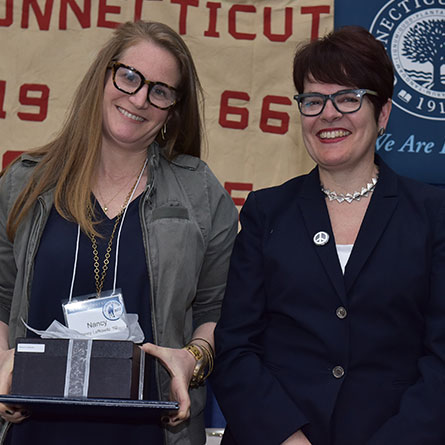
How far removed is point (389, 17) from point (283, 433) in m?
2.02

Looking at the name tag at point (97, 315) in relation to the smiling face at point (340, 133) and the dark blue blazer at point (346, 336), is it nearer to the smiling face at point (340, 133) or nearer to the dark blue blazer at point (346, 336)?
the dark blue blazer at point (346, 336)

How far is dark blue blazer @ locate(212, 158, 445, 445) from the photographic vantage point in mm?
1491

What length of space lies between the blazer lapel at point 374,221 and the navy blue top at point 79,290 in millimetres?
511

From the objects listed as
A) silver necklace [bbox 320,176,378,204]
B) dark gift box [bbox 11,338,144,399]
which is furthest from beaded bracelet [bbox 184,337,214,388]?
silver necklace [bbox 320,176,378,204]

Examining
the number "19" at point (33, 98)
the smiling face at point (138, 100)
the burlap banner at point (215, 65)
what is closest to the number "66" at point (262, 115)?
the burlap banner at point (215, 65)

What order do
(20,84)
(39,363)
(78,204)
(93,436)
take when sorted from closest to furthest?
(39,363), (93,436), (78,204), (20,84)

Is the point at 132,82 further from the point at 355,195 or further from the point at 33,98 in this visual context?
the point at 33,98

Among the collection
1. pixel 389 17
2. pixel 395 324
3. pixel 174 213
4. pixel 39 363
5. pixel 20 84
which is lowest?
pixel 39 363

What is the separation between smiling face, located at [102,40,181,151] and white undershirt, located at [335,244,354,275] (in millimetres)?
612

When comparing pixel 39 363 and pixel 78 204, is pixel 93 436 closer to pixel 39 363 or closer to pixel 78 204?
pixel 39 363

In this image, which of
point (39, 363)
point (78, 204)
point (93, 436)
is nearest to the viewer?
point (39, 363)

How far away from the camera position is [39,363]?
1.46 metres

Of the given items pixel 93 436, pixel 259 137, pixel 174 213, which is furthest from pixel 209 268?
pixel 259 137

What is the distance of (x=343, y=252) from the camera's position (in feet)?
5.25
